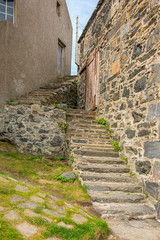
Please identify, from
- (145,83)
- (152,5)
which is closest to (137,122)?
(145,83)

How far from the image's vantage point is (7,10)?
6.25 m

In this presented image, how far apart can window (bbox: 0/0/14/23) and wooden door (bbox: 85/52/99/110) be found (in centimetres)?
334

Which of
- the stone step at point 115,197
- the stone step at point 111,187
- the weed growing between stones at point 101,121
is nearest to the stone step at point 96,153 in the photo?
the stone step at point 111,187

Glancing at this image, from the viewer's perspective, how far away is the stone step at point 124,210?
2.88 meters

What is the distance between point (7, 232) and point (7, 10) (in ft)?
22.8

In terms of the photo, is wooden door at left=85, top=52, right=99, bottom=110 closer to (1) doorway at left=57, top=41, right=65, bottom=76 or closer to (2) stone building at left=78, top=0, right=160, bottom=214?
(2) stone building at left=78, top=0, right=160, bottom=214

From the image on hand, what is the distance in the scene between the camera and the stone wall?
565cm

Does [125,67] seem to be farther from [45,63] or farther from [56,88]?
[45,63]

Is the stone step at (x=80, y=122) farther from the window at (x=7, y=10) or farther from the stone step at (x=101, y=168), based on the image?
the window at (x=7, y=10)

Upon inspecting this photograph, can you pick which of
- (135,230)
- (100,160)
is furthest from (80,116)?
(135,230)

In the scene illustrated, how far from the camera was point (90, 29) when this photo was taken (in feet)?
26.8

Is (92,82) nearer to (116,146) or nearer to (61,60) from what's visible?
(116,146)

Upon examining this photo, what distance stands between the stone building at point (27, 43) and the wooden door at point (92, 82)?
2.23 m

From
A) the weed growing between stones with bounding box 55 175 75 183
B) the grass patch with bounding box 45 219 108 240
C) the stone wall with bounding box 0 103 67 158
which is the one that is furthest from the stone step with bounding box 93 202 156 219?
the stone wall with bounding box 0 103 67 158
